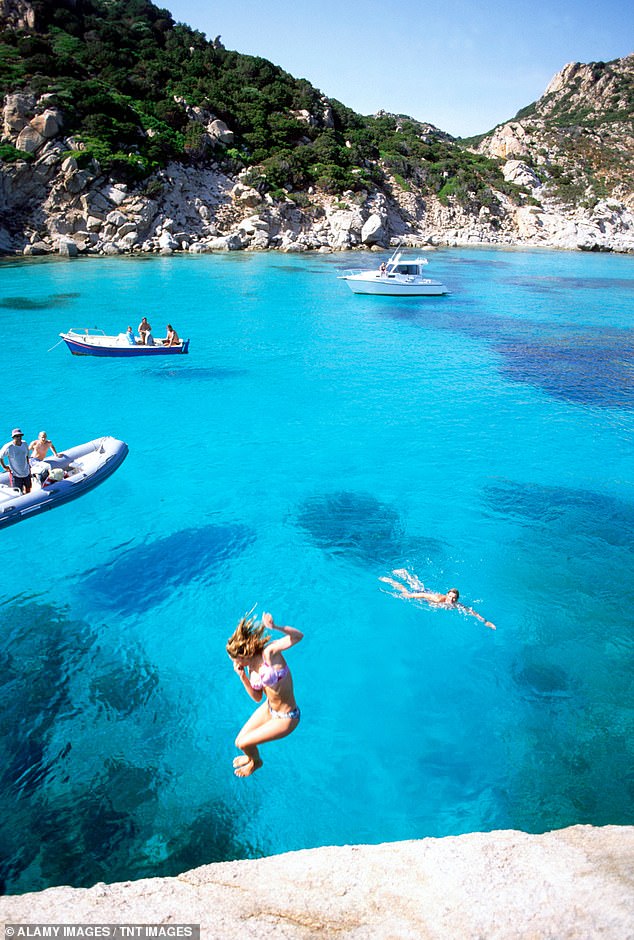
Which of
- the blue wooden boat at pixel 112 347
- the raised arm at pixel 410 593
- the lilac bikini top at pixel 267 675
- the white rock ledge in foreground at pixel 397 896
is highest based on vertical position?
the blue wooden boat at pixel 112 347

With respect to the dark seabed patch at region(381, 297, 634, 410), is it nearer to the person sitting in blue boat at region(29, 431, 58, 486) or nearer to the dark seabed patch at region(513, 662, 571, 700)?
the dark seabed patch at region(513, 662, 571, 700)

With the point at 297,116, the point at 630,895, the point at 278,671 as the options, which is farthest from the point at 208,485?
the point at 297,116

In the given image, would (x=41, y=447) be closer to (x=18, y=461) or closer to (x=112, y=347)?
(x=18, y=461)

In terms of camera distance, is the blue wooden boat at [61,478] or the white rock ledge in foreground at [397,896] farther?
the blue wooden boat at [61,478]

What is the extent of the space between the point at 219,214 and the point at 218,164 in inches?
309

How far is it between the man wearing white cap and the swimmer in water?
26.7ft

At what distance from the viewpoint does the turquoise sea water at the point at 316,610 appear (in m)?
6.79

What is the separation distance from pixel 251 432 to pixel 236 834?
12751 mm

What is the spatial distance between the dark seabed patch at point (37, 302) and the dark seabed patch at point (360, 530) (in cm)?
2617

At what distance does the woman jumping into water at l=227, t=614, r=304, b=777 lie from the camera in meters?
4.97

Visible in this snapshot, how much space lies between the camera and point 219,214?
60312mm

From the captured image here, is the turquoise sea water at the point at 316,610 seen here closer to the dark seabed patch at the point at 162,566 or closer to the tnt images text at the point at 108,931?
the dark seabed patch at the point at 162,566

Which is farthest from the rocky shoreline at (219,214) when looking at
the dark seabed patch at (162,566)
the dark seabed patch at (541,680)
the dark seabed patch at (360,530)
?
the dark seabed patch at (541,680)

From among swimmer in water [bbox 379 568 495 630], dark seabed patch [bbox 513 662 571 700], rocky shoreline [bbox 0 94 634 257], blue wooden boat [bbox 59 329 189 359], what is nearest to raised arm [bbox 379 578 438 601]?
swimmer in water [bbox 379 568 495 630]
